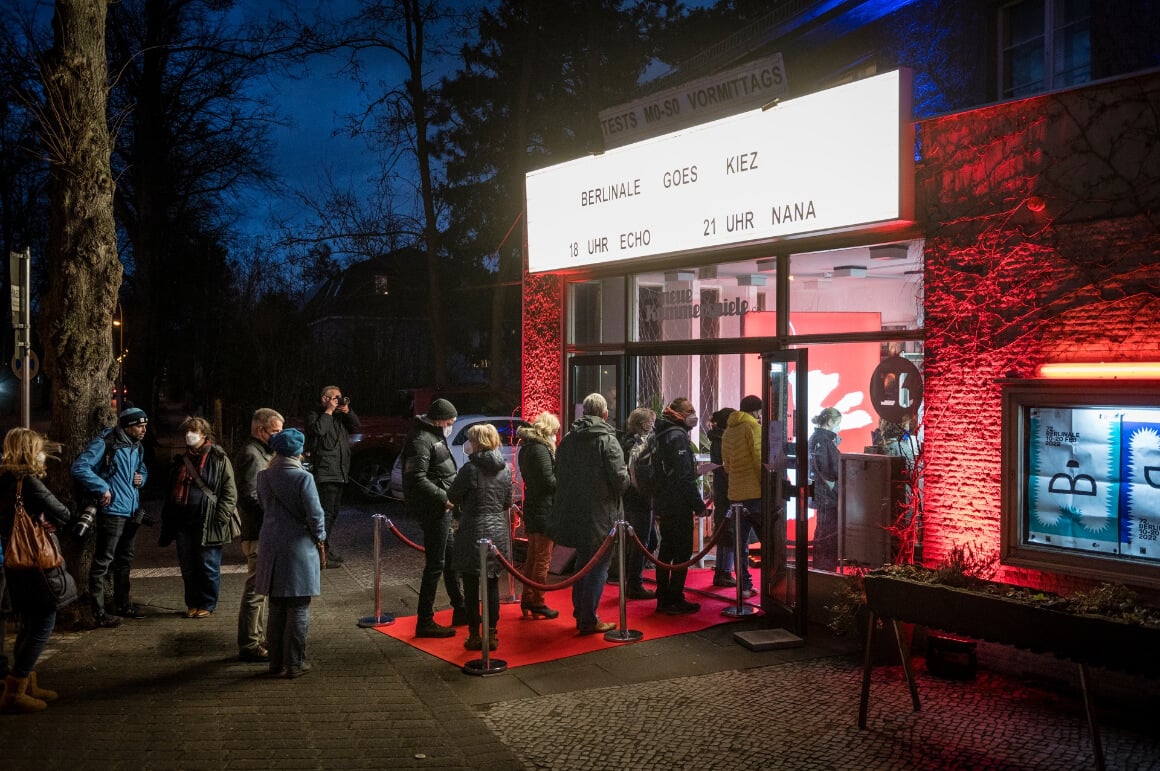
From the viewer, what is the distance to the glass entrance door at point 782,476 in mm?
7883

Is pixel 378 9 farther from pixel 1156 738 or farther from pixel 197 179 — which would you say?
pixel 1156 738

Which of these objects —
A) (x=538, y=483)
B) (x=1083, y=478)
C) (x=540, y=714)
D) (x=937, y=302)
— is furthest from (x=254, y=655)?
(x=1083, y=478)

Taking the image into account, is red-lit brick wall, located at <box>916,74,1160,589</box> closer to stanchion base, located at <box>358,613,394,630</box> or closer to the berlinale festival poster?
the berlinale festival poster

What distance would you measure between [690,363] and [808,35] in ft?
14.5

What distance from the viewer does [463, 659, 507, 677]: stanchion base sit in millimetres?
6656

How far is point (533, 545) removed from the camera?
8.19 m

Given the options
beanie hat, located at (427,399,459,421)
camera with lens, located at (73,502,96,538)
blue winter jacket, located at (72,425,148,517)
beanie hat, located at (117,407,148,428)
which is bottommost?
camera with lens, located at (73,502,96,538)

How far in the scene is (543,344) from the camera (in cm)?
1142

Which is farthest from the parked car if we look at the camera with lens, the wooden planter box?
the wooden planter box

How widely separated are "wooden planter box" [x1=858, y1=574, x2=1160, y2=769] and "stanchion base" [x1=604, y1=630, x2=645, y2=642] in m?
2.23

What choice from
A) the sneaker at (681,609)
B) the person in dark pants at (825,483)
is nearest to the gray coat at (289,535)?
the sneaker at (681,609)

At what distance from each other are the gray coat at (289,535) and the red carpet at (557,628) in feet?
4.38

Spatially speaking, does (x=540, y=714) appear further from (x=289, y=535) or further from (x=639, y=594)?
(x=639, y=594)

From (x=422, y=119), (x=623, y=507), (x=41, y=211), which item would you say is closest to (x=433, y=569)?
(x=623, y=507)
